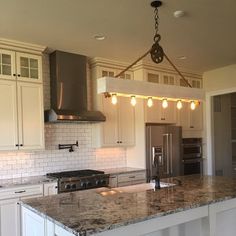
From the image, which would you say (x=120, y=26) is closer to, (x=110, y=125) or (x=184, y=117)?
(x=110, y=125)

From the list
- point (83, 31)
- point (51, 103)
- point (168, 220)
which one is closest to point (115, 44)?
point (83, 31)

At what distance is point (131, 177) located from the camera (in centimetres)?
482

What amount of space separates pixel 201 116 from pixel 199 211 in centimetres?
399

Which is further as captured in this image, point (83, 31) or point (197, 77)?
point (197, 77)

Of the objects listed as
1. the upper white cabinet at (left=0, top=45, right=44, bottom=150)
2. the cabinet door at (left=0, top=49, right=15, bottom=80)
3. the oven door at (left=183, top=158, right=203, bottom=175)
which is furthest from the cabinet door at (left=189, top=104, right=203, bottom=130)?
the cabinet door at (left=0, top=49, right=15, bottom=80)

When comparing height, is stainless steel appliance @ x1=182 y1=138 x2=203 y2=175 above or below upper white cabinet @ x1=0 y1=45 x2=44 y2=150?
below

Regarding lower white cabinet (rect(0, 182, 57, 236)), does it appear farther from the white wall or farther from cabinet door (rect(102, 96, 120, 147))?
the white wall

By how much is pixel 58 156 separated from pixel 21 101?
118cm

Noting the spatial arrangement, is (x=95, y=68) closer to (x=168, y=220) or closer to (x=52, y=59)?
(x=52, y=59)

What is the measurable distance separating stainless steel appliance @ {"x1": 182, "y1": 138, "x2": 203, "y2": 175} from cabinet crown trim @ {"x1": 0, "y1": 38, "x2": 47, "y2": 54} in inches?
128

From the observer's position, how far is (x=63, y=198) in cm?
262

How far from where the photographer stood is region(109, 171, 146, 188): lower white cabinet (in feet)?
15.1

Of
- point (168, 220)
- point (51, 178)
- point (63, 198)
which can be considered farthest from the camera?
point (51, 178)

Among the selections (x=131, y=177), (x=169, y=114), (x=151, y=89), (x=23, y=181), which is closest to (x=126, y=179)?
(x=131, y=177)
